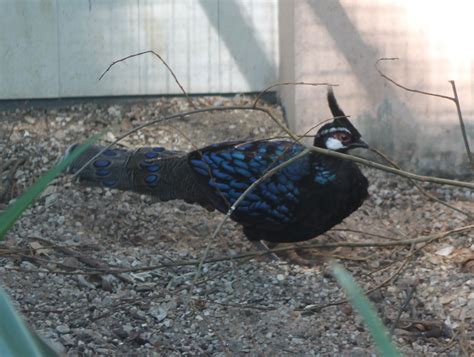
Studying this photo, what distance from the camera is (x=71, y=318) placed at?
3807 millimetres

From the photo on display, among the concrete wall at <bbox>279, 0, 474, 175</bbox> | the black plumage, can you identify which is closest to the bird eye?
the black plumage

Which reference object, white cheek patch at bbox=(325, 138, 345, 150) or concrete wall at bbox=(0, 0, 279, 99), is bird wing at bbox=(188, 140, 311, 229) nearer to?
white cheek patch at bbox=(325, 138, 345, 150)

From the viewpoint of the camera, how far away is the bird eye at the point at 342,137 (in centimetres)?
470

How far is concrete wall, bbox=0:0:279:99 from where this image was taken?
653 cm

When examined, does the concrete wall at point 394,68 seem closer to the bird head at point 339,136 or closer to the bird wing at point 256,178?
the bird head at point 339,136

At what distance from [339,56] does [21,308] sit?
9.54 feet

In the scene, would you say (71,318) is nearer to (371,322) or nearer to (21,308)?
(21,308)

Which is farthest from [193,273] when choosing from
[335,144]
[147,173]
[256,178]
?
[335,144]

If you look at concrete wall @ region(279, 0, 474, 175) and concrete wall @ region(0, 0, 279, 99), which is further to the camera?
concrete wall @ region(0, 0, 279, 99)

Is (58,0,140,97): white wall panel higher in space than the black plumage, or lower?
higher

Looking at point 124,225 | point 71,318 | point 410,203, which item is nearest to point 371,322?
point 71,318

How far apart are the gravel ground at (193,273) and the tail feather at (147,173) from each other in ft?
0.87

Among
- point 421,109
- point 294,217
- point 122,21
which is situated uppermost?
point 122,21

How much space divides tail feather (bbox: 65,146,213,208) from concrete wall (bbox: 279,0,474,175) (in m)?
1.39
